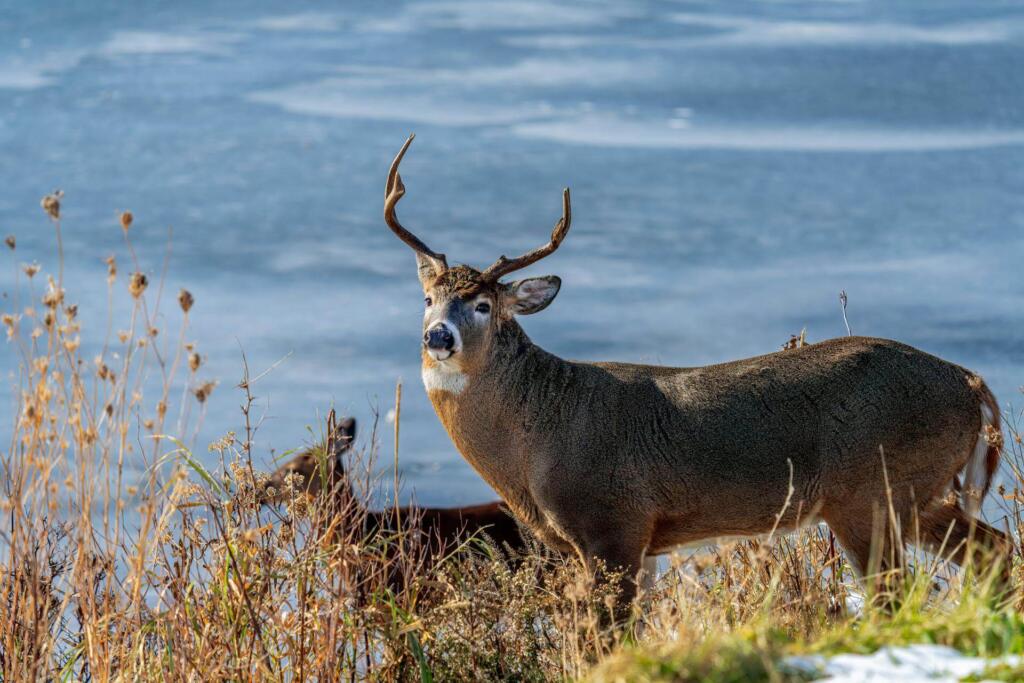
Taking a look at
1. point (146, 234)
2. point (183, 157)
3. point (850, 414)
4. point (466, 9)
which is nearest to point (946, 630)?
point (850, 414)

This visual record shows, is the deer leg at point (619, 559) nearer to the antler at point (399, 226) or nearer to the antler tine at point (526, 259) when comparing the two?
the antler tine at point (526, 259)

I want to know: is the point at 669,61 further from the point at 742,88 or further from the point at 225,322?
the point at 225,322

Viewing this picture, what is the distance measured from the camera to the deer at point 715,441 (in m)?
5.88

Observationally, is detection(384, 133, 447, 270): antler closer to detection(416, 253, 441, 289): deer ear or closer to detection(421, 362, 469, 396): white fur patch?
detection(416, 253, 441, 289): deer ear

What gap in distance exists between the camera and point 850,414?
588cm

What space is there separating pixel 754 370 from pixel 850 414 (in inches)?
15.2

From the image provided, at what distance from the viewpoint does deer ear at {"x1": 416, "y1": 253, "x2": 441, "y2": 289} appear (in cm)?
629

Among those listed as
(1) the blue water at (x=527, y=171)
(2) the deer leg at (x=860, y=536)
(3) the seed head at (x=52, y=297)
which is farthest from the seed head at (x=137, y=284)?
(1) the blue water at (x=527, y=171)

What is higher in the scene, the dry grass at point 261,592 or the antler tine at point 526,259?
the antler tine at point 526,259

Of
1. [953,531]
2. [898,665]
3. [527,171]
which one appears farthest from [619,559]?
[527,171]

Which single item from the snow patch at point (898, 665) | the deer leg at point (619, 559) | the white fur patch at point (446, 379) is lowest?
the deer leg at point (619, 559)

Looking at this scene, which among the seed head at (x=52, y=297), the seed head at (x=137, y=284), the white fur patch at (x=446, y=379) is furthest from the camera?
the white fur patch at (x=446, y=379)

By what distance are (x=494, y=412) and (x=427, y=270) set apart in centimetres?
60

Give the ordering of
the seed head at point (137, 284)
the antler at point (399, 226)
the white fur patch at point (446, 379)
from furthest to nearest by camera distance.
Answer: the antler at point (399, 226) < the white fur patch at point (446, 379) < the seed head at point (137, 284)
